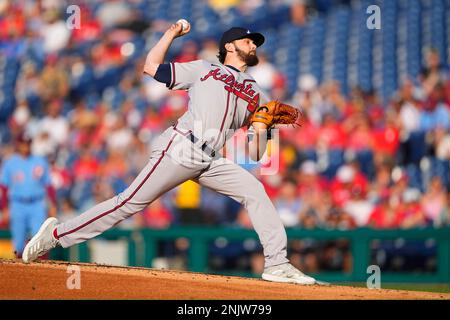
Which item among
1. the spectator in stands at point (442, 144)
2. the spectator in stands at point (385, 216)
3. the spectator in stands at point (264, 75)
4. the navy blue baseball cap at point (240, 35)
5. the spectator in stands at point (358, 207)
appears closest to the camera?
the navy blue baseball cap at point (240, 35)

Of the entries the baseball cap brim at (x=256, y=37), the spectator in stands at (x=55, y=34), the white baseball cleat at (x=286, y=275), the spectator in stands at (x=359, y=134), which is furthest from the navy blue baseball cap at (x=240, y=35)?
the spectator in stands at (x=55, y=34)

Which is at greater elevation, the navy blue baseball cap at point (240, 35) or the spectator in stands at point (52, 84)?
the spectator in stands at point (52, 84)

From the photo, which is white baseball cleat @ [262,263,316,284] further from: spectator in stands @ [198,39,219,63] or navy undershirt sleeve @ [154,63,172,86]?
spectator in stands @ [198,39,219,63]

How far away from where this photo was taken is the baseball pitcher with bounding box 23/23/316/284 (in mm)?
6020

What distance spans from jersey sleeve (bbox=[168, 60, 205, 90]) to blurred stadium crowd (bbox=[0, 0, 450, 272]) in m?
5.53

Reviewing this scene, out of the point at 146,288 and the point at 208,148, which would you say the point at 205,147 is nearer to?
the point at 208,148

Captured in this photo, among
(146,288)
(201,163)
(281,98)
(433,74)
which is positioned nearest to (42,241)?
(146,288)

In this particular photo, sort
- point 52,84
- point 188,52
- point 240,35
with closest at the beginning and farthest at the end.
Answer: point 240,35 < point 188,52 < point 52,84

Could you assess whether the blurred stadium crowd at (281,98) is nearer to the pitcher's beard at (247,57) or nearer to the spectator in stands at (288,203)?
the spectator in stands at (288,203)

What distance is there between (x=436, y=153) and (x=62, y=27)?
7.43 meters

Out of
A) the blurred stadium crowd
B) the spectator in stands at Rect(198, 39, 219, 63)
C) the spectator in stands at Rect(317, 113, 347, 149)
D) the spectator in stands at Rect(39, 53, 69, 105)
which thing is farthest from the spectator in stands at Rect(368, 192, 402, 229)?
the spectator in stands at Rect(39, 53, 69, 105)

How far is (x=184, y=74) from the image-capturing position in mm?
6055

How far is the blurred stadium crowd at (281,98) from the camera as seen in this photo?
1156 cm

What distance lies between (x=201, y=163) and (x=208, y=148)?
114 millimetres
